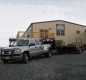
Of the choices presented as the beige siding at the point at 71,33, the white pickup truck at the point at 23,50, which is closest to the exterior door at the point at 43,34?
the beige siding at the point at 71,33

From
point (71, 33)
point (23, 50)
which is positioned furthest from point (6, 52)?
point (71, 33)

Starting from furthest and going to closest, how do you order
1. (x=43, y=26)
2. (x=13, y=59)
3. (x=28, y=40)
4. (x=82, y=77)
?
1. (x=43, y=26)
2. (x=28, y=40)
3. (x=13, y=59)
4. (x=82, y=77)

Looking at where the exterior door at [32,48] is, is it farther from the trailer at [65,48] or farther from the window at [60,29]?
the window at [60,29]

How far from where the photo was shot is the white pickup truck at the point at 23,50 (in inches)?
847

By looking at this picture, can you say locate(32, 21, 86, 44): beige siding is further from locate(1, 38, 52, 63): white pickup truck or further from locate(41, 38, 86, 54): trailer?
locate(1, 38, 52, 63): white pickup truck

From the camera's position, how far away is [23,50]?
71.7ft

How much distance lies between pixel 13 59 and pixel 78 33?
21432 millimetres

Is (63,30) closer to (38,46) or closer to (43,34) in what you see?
(43,34)

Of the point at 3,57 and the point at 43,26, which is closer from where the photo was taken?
the point at 3,57

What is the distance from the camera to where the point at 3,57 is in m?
21.8

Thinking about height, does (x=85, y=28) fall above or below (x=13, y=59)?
above

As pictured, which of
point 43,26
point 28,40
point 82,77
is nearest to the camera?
point 82,77

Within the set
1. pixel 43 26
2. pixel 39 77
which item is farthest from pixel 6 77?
pixel 43 26

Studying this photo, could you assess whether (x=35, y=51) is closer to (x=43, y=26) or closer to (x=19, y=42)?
(x=19, y=42)
